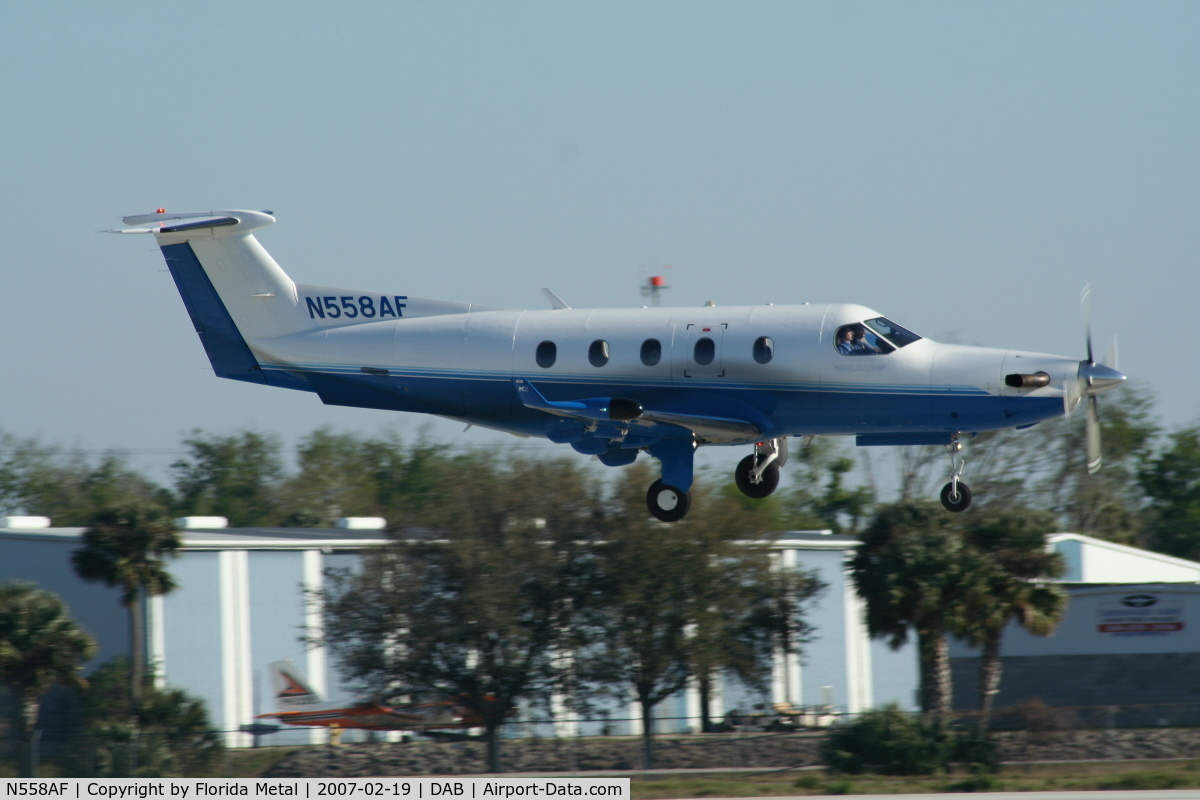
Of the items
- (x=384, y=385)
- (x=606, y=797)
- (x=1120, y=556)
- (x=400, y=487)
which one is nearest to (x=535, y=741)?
(x=606, y=797)

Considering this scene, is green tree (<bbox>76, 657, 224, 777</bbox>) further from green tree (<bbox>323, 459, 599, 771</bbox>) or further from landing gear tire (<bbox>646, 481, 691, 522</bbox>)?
landing gear tire (<bbox>646, 481, 691, 522</bbox>)

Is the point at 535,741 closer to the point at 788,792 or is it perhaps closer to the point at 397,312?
the point at 788,792

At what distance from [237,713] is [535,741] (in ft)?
38.7

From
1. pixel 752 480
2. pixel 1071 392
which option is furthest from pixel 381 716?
pixel 1071 392

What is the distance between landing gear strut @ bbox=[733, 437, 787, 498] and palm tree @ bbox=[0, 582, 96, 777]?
22935mm

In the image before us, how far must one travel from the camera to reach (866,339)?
2073 cm

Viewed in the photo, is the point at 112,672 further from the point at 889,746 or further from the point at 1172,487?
the point at 1172,487

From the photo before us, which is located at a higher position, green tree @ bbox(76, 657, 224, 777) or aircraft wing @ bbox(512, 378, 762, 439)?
aircraft wing @ bbox(512, 378, 762, 439)

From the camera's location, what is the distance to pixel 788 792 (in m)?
32.4

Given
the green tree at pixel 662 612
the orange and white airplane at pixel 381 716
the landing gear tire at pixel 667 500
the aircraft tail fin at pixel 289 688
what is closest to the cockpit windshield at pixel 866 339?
the landing gear tire at pixel 667 500

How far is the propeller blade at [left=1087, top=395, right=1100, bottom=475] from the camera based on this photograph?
20984 millimetres

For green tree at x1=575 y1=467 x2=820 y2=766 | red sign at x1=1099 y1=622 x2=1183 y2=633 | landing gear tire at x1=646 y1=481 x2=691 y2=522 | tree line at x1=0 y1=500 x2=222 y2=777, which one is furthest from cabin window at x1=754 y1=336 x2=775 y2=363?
red sign at x1=1099 y1=622 x2=1183 y2=633

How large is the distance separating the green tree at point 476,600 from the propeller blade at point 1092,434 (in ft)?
70.5

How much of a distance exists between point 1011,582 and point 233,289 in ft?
75.3
